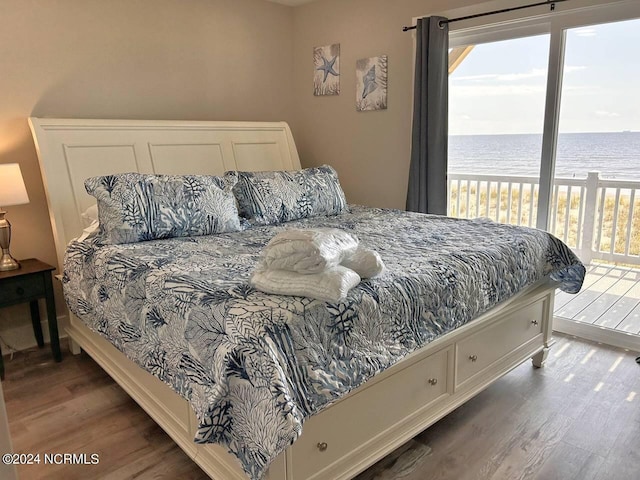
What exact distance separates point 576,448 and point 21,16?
12.0ft

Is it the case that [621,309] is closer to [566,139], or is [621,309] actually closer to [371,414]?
[566,139]

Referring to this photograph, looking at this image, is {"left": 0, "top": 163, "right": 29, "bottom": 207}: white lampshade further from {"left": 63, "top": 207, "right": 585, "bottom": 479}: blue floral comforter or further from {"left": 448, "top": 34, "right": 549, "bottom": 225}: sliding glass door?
{"left": 448, "top": 34, "right": 549, "bottom": 225}: sliding glass door

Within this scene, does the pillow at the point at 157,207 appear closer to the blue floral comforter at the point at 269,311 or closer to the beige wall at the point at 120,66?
the blue floral comforter at the point at 269,311

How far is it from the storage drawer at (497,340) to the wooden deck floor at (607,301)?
793 mm

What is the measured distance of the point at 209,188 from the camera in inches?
109

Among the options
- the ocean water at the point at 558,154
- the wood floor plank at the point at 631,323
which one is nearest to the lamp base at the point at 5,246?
the ocean water at the point at 558,154

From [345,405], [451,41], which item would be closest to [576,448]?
[345,405]

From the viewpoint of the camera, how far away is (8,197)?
8.47 feet

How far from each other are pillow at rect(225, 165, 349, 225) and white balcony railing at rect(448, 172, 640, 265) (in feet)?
3.46

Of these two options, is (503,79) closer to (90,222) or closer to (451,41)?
(451,41)

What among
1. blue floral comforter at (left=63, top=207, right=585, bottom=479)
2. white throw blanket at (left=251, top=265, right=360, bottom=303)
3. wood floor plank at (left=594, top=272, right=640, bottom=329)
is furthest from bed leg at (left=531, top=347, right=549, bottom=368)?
white throw blanket at (left=251, top=265, right=360, bottom=303)

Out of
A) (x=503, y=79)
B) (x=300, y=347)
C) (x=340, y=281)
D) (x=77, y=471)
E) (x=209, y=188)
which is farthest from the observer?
(x=503, y=79)

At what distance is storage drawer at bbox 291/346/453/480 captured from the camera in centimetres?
157

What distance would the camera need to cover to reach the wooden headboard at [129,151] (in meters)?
2.87
